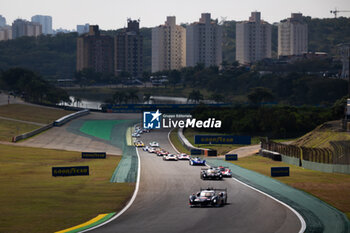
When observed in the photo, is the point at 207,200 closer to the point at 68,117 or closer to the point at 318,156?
the point at 318,156

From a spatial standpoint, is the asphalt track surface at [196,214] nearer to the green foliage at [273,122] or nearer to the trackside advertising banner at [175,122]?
the green foliage at [273,122]

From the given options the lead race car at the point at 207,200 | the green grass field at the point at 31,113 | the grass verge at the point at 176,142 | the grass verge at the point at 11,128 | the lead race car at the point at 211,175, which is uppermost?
the green grass field at the point at 31,113

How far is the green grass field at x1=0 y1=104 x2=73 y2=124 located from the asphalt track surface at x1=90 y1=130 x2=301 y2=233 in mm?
116807

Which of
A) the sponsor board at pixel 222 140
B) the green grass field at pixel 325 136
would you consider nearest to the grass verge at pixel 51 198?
the green grass field at pixel 325 136

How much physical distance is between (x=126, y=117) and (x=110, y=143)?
5865 centimetres

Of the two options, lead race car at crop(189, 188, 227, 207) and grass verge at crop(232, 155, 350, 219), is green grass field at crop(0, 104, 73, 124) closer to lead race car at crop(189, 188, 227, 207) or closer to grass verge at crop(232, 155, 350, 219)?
grass verge at crop(232, 155, 350, 219)

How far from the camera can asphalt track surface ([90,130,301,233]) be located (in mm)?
29984

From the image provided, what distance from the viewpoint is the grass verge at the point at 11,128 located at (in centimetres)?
11729

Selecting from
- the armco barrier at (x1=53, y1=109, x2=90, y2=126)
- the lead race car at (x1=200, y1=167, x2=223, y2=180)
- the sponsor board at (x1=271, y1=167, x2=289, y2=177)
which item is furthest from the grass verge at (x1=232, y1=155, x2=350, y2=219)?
the armco barrier at (x1=53, y1=109, x2=90, y2=126)

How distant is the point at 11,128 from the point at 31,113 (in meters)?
36.4

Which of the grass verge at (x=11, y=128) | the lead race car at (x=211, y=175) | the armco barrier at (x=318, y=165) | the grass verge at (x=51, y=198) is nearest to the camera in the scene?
the grass verge at (x=51, y=198)

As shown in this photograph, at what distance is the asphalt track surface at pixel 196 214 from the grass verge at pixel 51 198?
226 cm

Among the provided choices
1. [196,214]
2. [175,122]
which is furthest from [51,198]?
[175,122]

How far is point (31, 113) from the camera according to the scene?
170500 millimetres
